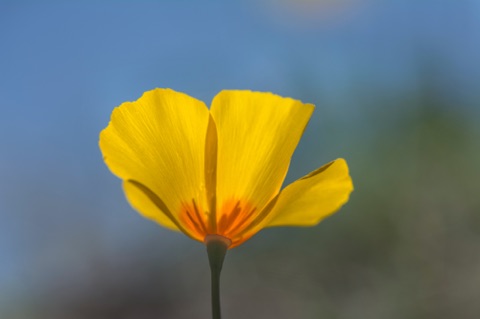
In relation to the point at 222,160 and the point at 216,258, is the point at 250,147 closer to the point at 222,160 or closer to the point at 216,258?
the point at 222,160

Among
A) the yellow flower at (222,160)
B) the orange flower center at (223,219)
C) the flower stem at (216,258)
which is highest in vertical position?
the yellow flower at (222,160)

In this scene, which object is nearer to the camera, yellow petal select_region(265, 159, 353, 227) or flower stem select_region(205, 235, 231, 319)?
flower stem select_region(205, 235, 231, 319)

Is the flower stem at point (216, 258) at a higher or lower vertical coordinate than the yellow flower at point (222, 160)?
lower

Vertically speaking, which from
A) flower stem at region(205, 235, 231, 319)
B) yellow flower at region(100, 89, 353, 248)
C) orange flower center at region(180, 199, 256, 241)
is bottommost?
flower stem at region(205, 235, 231, 319)

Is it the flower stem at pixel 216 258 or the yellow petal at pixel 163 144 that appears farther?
the yellow petal at pixel 163 144

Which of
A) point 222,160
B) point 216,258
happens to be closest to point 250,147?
point 222,160

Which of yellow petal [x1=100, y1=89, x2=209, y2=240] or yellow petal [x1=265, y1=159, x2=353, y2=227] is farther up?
yellow petal [x1=100, y1=89, x2=209, y2=240]

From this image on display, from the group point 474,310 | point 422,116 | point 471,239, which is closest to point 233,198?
point 474,310
